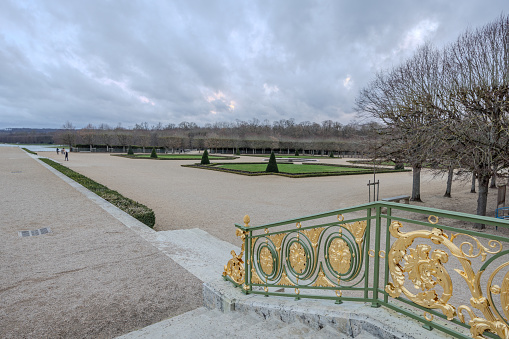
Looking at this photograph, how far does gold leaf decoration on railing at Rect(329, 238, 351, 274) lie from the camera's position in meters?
2.46

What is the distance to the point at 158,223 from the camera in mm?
9023

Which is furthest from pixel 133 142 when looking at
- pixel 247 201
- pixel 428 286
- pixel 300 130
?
pixel 428 286

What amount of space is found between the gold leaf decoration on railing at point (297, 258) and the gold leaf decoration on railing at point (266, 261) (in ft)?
1.15

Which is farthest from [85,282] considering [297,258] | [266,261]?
[297,258]

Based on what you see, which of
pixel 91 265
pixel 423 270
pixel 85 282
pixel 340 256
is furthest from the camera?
pixel 91 265

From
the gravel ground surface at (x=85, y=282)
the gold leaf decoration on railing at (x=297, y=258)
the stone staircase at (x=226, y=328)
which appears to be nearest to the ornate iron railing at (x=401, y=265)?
the gold leaf decoration on railing at (x=297, y=258)

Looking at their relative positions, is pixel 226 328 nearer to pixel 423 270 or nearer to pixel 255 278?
pixel 255 278

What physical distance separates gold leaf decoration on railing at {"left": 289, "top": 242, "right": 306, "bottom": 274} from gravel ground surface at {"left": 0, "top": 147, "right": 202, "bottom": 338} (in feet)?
5.76

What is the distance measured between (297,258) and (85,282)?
3.54m

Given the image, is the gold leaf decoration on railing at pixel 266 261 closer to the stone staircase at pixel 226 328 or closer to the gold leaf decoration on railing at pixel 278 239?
the gold leaf decoration on railing at pixel 278 239

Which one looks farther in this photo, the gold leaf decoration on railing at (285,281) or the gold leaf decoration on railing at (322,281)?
the gold leaf decoration on railing at (285,281)

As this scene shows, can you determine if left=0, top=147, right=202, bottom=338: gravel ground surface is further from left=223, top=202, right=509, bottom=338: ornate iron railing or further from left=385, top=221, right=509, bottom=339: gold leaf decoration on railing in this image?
left=385, top=221, right=509, bottom=339: gold leaf decoration on railing

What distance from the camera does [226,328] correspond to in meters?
3.00

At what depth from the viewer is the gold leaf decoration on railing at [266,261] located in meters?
3.32
